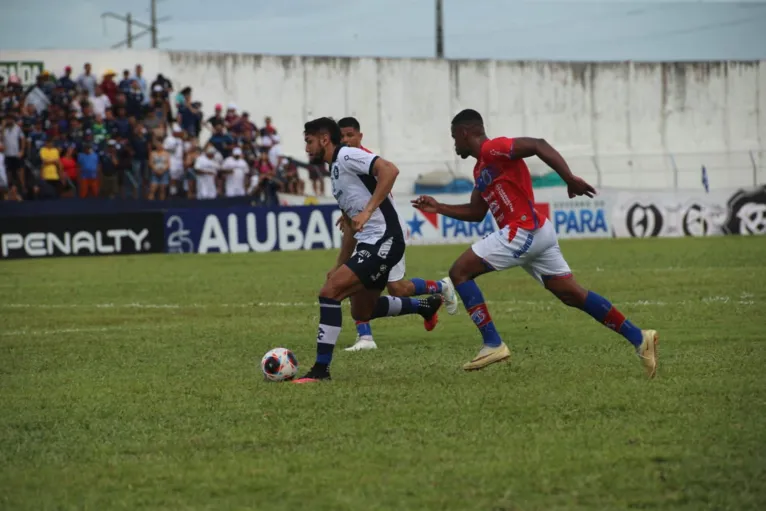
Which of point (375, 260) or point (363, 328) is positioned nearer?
point (375, 260)

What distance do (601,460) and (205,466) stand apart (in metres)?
1.98

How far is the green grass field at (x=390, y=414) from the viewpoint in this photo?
5.81 meters

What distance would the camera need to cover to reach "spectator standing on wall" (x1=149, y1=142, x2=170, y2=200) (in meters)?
30.5

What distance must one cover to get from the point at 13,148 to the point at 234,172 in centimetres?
571

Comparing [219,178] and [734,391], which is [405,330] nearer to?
[734,391]

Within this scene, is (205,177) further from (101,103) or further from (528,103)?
(528,103)

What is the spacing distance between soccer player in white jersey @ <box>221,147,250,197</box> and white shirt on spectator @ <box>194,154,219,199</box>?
0.48 m

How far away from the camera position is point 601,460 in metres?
6.27

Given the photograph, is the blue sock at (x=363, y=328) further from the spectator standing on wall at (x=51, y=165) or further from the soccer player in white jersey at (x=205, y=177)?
the soccer player in white jersey at (x=205, y=177)

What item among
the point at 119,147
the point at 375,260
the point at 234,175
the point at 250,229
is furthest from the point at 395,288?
the point at 234,175

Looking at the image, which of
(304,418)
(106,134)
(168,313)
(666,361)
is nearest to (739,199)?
(106,134)

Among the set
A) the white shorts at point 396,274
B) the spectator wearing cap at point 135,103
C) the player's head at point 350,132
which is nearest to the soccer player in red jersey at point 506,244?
the white shorts at point 396,274

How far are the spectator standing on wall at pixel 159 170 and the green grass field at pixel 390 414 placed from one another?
14619 millimetres

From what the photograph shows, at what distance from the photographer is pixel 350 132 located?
39.8 feet
